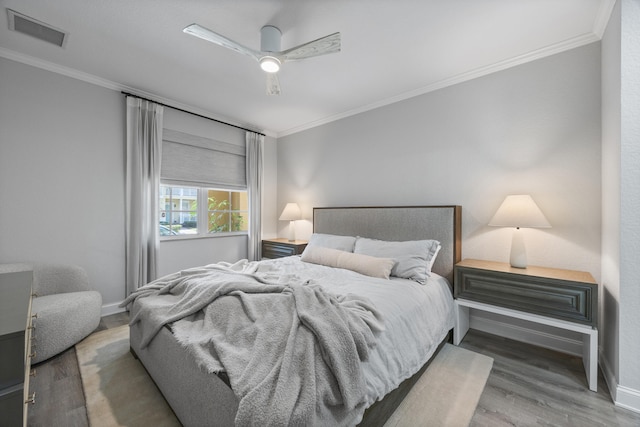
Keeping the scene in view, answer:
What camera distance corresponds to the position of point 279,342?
1229 millimetres

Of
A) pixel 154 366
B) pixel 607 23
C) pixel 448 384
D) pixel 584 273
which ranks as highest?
pixel 607 23

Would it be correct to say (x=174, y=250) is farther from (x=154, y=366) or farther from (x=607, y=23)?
(x=607, y=23)

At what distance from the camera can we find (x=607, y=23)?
6.44ft

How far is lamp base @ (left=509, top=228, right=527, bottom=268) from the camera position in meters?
2.30

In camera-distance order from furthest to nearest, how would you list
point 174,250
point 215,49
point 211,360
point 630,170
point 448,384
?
point 174,250 < point 215,49 < point 448,384 < point 630,170 < point 211,360

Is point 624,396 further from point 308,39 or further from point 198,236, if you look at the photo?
point 198,236

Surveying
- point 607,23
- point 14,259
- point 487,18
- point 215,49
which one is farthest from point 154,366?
point 607,23

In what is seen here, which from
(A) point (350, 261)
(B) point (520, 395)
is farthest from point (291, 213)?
(B) point (520, 395)

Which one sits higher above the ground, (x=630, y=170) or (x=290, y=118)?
(x=290, y=118)

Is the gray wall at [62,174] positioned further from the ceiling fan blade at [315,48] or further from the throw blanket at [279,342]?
the ceiling fan blade at [315,48]

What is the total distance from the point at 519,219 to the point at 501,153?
0.76 metres

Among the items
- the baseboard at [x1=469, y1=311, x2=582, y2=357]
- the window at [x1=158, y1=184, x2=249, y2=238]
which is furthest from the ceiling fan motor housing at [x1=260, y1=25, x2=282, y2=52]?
the baseboard at [x1=469, y1=311, x2=582, y2=357]

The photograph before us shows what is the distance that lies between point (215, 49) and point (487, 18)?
2.26 m

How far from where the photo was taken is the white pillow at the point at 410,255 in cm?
240
